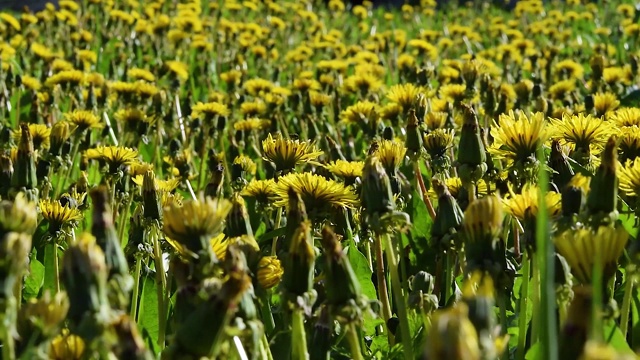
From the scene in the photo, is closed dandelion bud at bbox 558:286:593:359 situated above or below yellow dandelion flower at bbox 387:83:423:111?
above

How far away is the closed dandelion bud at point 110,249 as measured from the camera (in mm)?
1214

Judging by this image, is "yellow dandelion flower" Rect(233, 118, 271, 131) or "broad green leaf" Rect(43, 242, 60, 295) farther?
"yellow dandelion flower" Rect(233, 118, 271, 131)

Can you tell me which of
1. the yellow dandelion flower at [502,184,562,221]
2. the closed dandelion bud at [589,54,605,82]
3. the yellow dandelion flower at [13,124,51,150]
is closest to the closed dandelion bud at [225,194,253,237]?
the yellow dandelion flower at [502,184,562,221]

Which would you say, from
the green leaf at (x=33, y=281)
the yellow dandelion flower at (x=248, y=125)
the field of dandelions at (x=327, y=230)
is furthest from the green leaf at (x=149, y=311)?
the yellow dandelion flower at (x=248, y=125)

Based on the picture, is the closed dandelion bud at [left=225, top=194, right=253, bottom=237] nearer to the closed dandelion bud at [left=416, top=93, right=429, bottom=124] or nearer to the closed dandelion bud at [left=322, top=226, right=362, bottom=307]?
the closed dandelion bud at [left=322, top=226, right=362, bottom=307]

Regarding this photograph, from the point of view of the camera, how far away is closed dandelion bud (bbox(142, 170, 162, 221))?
199 cm

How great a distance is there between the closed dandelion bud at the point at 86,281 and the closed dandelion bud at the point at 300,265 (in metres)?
0.36

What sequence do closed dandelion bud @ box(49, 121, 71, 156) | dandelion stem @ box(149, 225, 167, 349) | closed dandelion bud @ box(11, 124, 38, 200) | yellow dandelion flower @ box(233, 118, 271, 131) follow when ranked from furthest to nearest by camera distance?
yellow dandelion flower @ box(233, 118, 271, 131)
closed dandelion bud @ box(49, 121, 71, 156)
closed dandelion bud @ box(11, 124, 38, 200)
dandelion stem @ box(149, 225, 167, 349)

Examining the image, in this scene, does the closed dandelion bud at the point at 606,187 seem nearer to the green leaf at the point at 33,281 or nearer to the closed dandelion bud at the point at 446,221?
the closed dandelion bud at the point at 446,221

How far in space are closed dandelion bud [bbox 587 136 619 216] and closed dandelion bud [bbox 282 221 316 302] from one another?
21.3 inches

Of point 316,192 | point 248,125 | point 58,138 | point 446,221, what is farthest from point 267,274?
point 248,125

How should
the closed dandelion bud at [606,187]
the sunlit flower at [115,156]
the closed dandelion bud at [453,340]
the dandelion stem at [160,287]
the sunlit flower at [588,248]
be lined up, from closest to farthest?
the closed dandelion bud at [453,340]
the sunlit flower at [588,248]
the closed dandelion bud at [606,187]
the dandelion stem at [160,287]
the sunlit flower at [115,156]

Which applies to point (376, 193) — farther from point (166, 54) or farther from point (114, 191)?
point (166, 54)

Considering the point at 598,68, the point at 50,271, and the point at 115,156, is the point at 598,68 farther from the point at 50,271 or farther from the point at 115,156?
the point at 50,271
